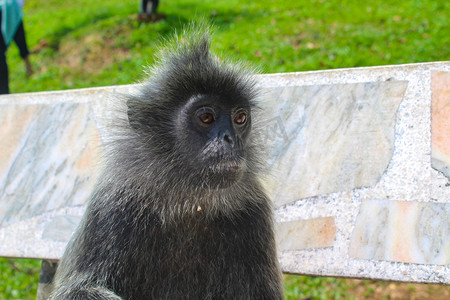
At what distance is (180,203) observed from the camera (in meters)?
2.50

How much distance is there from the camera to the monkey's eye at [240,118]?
244cm

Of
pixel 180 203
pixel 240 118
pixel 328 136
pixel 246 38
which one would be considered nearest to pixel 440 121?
pixel 328 136

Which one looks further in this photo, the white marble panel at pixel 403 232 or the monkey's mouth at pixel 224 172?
the white marble panel at pixel 403 232

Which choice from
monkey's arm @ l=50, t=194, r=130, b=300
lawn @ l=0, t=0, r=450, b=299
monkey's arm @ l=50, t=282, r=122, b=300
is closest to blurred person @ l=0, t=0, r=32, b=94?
lawn @ l=0, t=0, r=450, b=299

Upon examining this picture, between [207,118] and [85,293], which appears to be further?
[207,118]

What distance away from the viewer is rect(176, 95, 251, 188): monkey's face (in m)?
2.27

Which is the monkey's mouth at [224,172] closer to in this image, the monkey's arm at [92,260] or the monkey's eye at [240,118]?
the monkey's eye at [240,118]

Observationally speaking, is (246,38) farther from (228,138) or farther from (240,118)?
(228,138)

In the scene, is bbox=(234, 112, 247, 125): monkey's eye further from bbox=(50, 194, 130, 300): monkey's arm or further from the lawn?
the lawn

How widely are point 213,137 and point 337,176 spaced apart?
1112mm

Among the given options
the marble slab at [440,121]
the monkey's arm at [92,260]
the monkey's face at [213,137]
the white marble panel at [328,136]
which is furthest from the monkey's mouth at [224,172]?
the marble slab at [440,121]

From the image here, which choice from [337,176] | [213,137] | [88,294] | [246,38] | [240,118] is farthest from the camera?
[246,38]

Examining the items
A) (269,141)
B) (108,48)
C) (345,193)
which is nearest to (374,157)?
(345,193)

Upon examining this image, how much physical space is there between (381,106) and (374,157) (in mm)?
356
